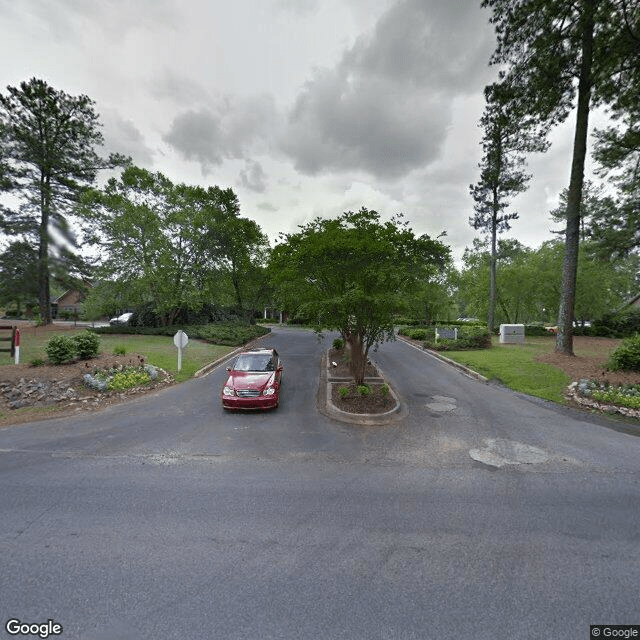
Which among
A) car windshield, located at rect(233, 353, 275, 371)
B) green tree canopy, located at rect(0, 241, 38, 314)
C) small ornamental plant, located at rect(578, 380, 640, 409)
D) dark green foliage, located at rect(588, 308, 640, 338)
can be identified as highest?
green tree canopy, located at rect(0, 241, 38, 314)

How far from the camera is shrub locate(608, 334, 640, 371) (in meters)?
10.4

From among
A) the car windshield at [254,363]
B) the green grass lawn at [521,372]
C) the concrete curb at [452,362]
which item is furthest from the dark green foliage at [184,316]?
the green grass lawn at [521,372]

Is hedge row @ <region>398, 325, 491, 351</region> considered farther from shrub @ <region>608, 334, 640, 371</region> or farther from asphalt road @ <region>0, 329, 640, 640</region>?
asphalt road @ <region>0, 329, 640, 640</region>

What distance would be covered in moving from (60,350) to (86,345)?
32.1 inches

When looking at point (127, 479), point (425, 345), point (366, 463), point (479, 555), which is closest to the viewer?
point (479, 555)

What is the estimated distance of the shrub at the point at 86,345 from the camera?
11.7m

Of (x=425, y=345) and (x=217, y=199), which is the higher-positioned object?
(x=217, y=199)

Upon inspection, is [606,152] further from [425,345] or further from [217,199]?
[217,199]

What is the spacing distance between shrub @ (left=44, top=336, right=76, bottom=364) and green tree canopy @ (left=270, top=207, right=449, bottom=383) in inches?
339

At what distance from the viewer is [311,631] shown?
2449mm

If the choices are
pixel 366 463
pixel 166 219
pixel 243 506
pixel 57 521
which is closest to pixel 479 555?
pixel 366 463

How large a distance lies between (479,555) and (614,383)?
33.0 feet

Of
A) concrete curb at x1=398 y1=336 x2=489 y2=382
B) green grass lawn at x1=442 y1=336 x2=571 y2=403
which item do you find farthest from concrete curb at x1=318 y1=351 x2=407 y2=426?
green grass lawn at x1=442 y1=336 x2=571 y2=403

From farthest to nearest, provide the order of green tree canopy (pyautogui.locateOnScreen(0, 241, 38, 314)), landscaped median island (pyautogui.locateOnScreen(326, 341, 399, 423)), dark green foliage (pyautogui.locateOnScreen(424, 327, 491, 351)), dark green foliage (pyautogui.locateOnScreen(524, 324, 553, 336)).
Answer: dark green foliage (pyautogui.locateOnScreen(524, 324, 553, 336))
green tree canopy (pyautogui.locateOnScreen(0, 241, 38, 314))
dark green foliage (pyautogui.locateOnScreen(424, 327, 491, 351))
landscaped median island (pyautogui.locateOnScreen(326, 341, 399, 423))
